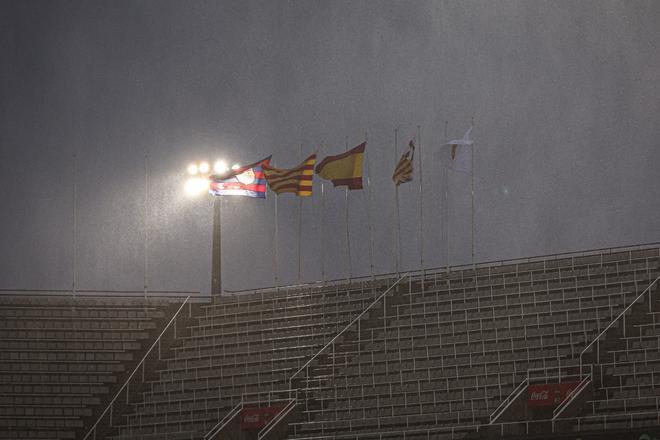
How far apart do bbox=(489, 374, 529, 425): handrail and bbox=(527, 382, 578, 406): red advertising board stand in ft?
1.29

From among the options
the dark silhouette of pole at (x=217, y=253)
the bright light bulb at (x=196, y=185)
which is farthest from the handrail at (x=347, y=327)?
the bright light bulb at (x=196, y=185)

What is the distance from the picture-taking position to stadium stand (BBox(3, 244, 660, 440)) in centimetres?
3259

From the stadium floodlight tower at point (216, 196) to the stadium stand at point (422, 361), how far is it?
185 cm

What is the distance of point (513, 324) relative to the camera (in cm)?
3591

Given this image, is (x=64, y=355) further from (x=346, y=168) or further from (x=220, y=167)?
(x=346, y=168)

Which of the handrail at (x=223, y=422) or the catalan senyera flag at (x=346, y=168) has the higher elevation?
the catalan senyera flag at (x=346, y=168)

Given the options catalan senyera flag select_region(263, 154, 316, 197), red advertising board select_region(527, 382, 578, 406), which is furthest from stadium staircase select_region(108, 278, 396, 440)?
red advertising board select_region(527, 382, 578, 406)

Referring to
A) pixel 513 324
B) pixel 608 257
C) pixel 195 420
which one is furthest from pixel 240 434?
pixel 608 257

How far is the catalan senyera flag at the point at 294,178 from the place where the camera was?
4144cm

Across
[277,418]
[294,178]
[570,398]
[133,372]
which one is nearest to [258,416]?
[277,418]

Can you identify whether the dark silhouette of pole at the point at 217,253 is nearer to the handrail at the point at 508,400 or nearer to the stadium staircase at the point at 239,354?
the stadium staircase at the point at 239,354

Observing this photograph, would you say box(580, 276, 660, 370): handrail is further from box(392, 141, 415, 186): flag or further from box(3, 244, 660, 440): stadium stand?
box(392, 141, 415, 186): flag

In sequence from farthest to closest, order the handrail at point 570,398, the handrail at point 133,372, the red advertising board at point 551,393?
the handrail at point 133,372, the red advertising board at point 551,393, the handrail at point 570,398

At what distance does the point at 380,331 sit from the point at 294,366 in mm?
2455
